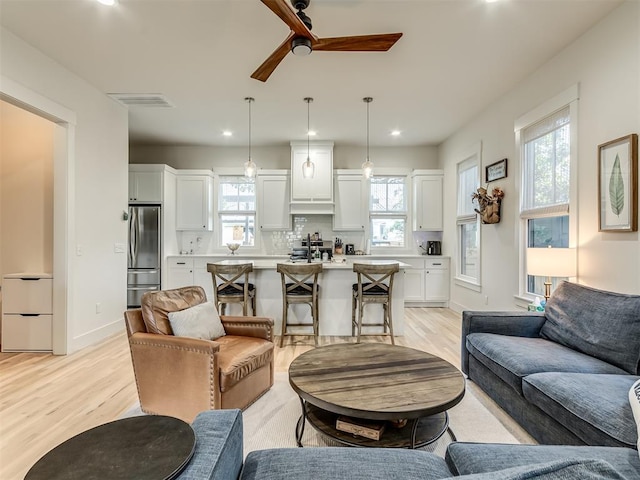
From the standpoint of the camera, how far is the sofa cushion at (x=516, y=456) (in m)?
1.02

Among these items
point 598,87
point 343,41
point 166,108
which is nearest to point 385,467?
point 343,41

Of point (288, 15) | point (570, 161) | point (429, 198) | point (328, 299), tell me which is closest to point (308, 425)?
point (328, 299)

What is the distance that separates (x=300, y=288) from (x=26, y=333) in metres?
2.94

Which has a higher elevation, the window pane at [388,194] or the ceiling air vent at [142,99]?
the ceiling air vent at [142,99]

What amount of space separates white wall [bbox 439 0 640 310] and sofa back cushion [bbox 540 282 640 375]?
0.35m

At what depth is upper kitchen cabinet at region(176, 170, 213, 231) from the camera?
596cm

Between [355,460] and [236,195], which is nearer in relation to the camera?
[355,460]

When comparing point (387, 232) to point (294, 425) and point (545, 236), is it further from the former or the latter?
point (294, 425)

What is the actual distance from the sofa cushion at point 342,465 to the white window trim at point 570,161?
2719 millimetres

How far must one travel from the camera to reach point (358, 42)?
2.29 metres

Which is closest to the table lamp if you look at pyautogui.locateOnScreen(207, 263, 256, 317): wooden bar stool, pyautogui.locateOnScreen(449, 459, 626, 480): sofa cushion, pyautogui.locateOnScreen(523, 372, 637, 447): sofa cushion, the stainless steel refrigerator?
pyautogui.locateOnScreen(523, 372, 637, 447): sofa cushion

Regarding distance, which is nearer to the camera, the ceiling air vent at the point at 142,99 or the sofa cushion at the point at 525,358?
the sofa cushion at the point at 525,358

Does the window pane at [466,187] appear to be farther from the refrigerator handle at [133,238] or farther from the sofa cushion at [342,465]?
the refrigerator handle at [133,238]

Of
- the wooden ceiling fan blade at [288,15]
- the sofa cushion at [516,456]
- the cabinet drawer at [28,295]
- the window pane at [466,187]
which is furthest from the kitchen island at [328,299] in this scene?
the sofa cushion at [516,456]
